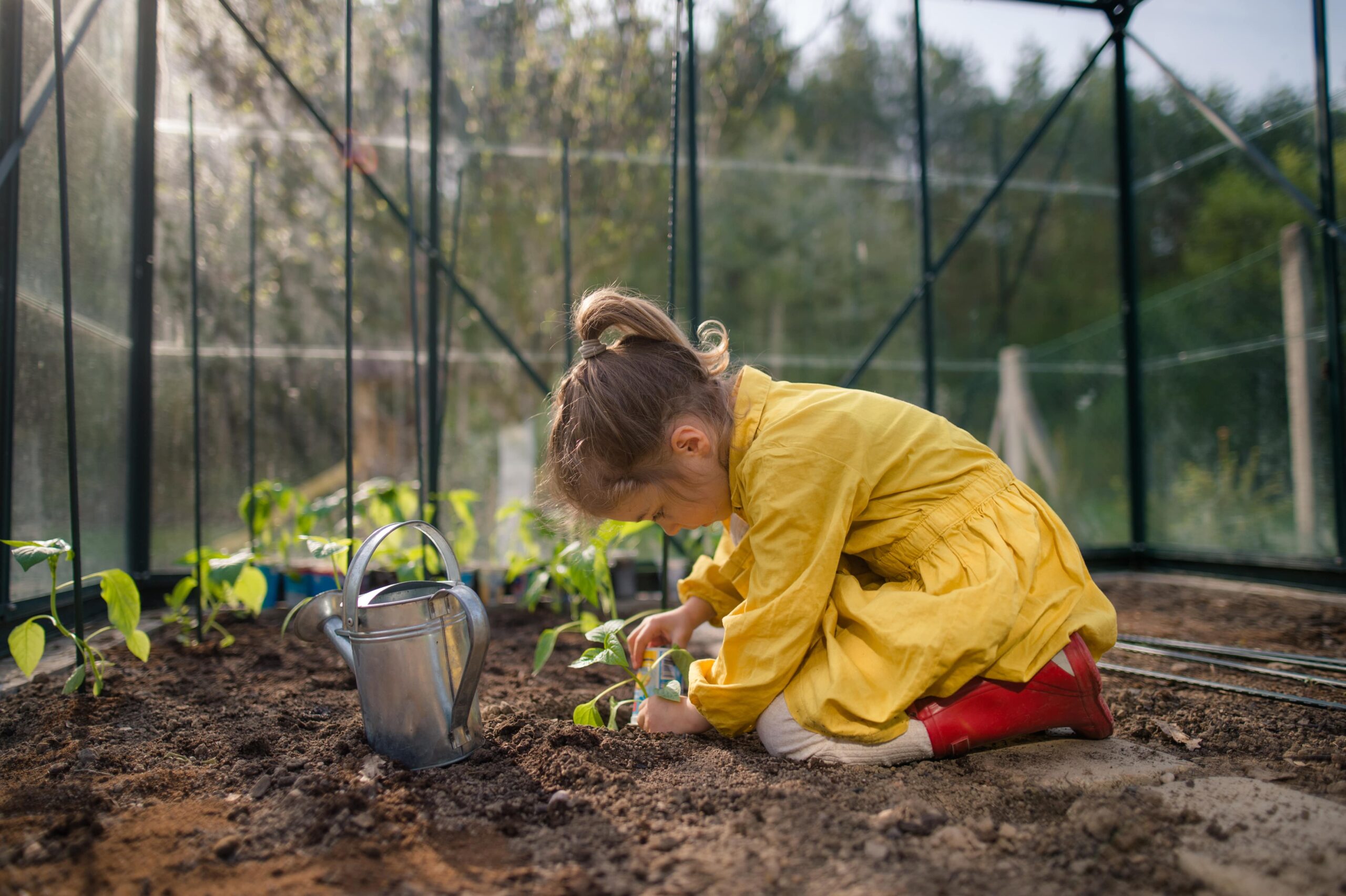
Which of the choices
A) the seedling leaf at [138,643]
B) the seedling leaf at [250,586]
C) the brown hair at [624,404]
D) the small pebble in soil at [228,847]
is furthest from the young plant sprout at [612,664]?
the seedling leaf at [250,586]

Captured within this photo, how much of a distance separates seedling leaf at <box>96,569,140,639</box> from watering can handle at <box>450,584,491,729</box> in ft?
2.71

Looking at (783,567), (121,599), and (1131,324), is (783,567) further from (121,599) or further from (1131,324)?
(1131,324)

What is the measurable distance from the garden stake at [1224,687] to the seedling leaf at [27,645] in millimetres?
2192

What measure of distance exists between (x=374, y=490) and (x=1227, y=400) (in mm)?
3503

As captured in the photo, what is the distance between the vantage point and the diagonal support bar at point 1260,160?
2750 mm

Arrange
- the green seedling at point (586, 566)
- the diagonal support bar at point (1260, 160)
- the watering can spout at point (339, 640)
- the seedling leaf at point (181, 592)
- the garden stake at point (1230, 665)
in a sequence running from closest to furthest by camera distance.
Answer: the watering can spout at point (339, 640) < the garden stake at point (1230, 665) < the green seedling at point (586, 566) < the seedling leaf at point (181, 592) < the diagonal support bar at point (1260, 160)

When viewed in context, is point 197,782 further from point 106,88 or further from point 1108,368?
point 1108,368

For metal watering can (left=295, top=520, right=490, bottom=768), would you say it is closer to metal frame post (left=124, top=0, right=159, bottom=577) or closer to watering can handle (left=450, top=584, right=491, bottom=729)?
watering can handle (left=450, top=584, right=491, bottom=729)

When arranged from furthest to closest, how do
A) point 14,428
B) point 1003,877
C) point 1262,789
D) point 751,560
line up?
1. point 14,428
2. point 751,560
3. point 1262,789
4. point 1003,877

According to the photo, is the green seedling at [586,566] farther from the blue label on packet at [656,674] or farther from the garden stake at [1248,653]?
the garden stake at [1248,653]

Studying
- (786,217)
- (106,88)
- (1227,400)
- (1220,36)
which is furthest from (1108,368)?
(106,88)

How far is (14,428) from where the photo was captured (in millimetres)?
1939

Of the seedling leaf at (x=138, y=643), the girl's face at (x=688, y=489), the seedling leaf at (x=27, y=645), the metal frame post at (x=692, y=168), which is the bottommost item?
the seedling leaf at (x=138, y=643)

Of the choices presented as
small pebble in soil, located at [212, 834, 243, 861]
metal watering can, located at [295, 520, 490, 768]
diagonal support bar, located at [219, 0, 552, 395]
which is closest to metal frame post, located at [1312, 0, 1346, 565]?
diagonal support bar, located at [219, 0, 552, 395]
